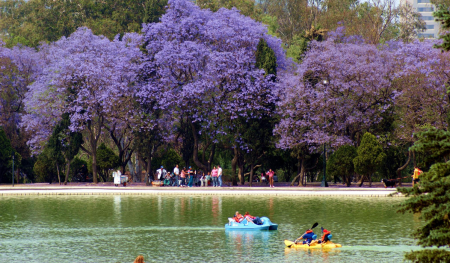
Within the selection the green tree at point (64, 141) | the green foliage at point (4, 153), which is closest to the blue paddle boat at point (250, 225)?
the green tree at point (64, 141)

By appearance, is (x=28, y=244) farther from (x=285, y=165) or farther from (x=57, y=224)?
(x=285, y=165)

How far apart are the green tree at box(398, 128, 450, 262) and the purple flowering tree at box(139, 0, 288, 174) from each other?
1417 inches

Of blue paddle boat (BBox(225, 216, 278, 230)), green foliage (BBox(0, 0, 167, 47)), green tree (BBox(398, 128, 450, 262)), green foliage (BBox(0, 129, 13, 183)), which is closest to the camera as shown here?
green tree (BBox(398, 128, 450, 262))

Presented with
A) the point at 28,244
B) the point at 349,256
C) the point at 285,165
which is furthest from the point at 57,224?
the point at 285,165

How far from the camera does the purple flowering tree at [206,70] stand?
156 ft

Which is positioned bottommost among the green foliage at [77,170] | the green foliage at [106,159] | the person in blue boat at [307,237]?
the person in blue boat at [307,237]

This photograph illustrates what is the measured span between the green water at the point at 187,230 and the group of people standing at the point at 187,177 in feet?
34.8

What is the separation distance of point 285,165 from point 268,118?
269 inches

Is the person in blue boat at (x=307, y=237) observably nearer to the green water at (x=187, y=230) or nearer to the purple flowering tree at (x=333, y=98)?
the green water at (x=187, y=230)

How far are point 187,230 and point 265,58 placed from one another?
26.5 metres

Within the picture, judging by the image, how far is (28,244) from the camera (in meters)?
21.2

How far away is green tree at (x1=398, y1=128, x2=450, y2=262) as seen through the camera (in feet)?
34.7

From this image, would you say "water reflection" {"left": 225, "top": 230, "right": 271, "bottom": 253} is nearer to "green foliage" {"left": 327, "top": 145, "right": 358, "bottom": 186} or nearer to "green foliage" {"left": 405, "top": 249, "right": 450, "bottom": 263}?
"green foliage" {"left": 405, "top": 249, "right": 450, "bottom": 263}

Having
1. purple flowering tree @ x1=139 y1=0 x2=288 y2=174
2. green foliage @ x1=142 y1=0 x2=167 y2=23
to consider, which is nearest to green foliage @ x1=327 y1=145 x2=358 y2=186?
purple flowering tree @ x1=139 y1=0 x2=288 y2=174
